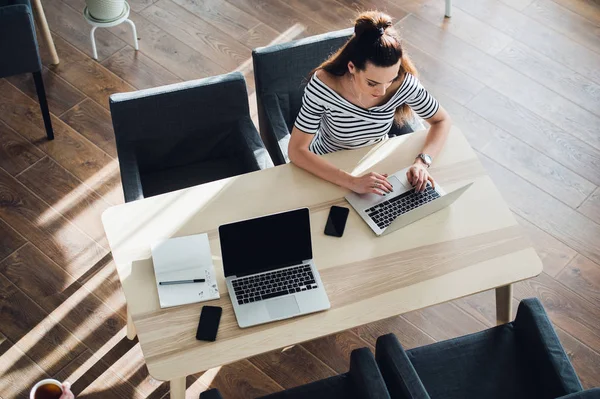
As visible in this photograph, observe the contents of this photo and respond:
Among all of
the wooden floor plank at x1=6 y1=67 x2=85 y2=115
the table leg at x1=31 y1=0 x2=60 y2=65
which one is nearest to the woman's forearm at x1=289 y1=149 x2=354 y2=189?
the wooden floor plank at x1=6 y1=67 x2=85 y2=115

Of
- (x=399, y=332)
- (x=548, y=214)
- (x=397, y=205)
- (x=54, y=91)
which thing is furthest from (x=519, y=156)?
(x=54, y=91)

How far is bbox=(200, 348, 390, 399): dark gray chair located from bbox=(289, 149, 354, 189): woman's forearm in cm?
58

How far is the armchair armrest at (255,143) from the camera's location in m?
3.00

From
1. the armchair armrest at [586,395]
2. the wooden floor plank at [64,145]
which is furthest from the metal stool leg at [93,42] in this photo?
the armchair armrest at [586,395]

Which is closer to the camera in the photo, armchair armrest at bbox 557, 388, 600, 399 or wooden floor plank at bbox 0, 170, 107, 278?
armchair armrest at bbox 557, 388, 600, 399

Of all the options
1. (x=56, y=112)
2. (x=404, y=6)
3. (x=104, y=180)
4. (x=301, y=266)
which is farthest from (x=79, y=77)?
(x=301, y=266)

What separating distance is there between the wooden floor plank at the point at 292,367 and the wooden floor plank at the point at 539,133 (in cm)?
158

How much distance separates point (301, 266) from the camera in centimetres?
248

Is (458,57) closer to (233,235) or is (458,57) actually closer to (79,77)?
(79,77)

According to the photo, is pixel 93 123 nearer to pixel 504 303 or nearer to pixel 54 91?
pixel 54 91

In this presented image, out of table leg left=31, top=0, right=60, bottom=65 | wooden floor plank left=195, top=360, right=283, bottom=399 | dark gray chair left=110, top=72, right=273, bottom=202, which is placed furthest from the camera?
table leg left=31, top=0, right=60, bottom=65

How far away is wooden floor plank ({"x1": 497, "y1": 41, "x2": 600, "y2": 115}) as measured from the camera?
4.08 m

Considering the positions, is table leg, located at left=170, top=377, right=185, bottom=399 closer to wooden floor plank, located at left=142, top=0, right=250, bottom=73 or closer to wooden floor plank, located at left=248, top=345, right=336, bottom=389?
wooden floor plank, located at left=248, top=345, right=336, bottom=389

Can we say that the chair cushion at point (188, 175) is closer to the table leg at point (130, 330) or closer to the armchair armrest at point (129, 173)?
the armchair armrest at point (129, 173)
